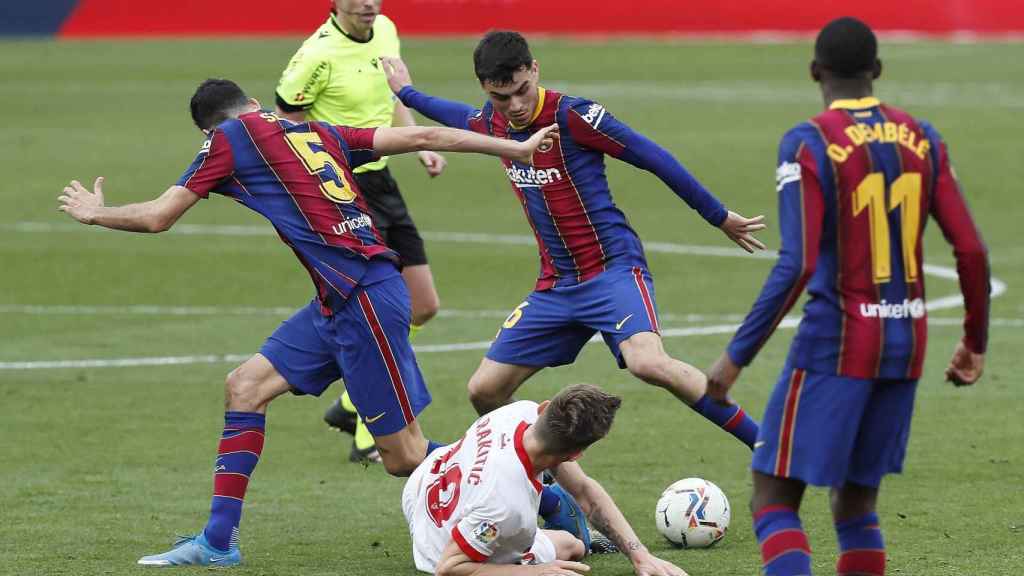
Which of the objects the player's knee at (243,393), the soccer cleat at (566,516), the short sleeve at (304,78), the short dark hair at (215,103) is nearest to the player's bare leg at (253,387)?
the player's knee at (243,393)

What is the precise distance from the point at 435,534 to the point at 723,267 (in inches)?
401

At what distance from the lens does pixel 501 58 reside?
8445 millimetres

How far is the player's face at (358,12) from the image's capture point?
11.3 meters

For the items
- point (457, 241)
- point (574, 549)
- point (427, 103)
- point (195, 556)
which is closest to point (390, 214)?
point (427, 103)

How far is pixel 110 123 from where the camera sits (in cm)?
2939

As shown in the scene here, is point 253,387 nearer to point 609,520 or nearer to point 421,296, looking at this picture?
point 609,520

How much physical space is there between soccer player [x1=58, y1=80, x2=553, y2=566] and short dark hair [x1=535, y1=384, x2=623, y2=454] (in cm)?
133

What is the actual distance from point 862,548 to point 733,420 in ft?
6.25

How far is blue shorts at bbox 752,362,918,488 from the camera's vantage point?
6219mm

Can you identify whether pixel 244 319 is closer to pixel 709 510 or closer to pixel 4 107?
pixel 709 510

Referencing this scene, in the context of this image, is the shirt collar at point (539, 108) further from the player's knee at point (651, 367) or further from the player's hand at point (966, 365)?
the player's hand at point (966, 365)

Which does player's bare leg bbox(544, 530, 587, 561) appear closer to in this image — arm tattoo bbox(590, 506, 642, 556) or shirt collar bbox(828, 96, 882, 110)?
arm tattoo bbox(590, 506, 642, 556)

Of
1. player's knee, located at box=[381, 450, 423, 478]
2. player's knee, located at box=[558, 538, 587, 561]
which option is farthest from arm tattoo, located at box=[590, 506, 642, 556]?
player's knee, located at box=[381, 450, 423, 478]

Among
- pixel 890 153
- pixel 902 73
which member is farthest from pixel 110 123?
pixel 890 153
